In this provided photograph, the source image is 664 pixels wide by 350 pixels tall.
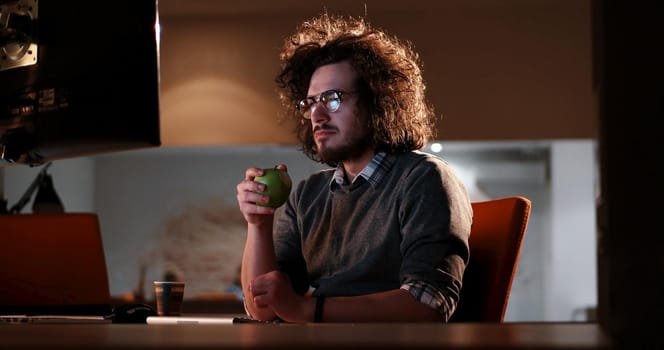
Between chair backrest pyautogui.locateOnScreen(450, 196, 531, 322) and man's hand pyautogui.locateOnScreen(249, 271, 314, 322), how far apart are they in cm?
36

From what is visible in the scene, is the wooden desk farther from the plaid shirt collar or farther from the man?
the plaid shirt collar

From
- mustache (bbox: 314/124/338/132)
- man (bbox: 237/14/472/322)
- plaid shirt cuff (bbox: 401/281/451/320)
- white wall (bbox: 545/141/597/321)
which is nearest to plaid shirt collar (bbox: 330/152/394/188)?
man (bbox: 237/14/472/322)

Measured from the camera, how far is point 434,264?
5.79ft

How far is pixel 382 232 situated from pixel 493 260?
0.82 ft

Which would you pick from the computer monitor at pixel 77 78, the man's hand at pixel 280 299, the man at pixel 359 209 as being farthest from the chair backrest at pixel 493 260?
the computer monitor at pixel 77 78

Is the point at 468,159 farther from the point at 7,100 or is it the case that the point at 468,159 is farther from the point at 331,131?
the point at 7,100

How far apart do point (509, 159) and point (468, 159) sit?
9.3 inches

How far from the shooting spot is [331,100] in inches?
83.0

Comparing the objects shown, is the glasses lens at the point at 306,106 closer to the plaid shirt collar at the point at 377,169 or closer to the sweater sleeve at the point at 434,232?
the plaid shirt collar at the point at 377,169

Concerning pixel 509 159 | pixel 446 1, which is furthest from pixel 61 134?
pixel 509 159

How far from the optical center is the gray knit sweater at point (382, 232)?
1.79 meters

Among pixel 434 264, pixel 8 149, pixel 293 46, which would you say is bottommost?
pixel 434 264

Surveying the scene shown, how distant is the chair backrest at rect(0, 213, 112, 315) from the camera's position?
7.52ft

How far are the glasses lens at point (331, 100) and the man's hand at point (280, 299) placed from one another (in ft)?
1.66
